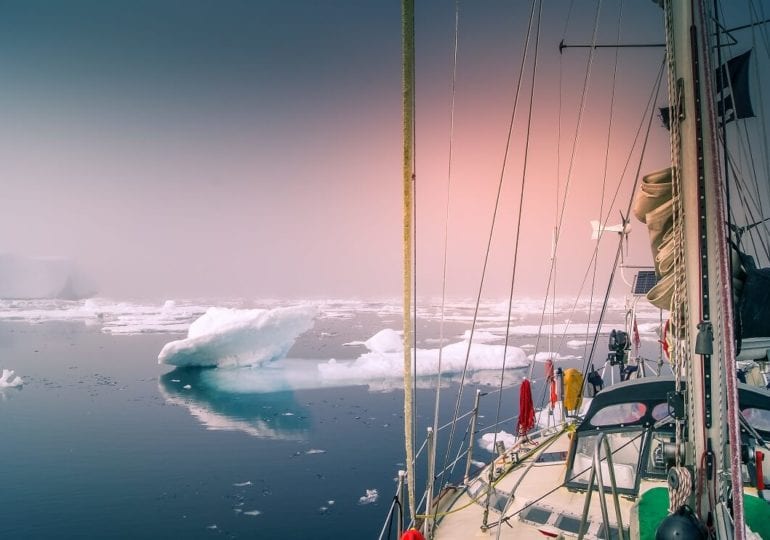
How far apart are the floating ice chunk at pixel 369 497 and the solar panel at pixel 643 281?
35.4 feet

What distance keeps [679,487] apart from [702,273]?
1.28 m

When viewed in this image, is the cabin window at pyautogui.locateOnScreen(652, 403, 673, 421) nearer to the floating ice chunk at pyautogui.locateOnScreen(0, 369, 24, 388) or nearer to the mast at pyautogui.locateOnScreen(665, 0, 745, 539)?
the mast at pyautogui.locateOnScreen(665, 0, 745, 539)

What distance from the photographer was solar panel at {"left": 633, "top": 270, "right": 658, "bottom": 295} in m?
13.1

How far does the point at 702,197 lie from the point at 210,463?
19.7 m

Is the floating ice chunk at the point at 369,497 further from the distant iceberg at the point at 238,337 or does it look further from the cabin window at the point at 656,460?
the distant iceberg at the point at 238,337

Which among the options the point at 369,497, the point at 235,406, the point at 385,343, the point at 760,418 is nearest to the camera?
the point at 760,418

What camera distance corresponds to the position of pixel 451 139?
6094mm

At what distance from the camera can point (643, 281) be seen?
13.3m

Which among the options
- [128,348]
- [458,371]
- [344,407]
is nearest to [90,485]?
[344,407]

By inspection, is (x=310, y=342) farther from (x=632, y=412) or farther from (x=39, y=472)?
(x=632, y=412)

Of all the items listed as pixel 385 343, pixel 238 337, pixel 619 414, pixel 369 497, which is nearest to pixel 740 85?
pixel 619 414

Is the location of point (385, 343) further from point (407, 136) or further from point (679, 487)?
point (407, 136)

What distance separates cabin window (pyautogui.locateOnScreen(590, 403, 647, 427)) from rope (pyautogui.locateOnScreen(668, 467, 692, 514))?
321 centimetres

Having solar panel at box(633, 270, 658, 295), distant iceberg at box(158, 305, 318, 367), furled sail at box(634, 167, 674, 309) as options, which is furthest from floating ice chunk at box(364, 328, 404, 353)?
furled sail at box(634, 167, 674, 309)
